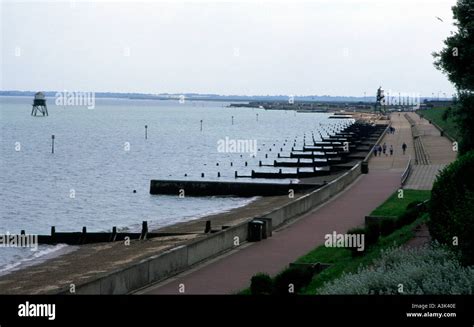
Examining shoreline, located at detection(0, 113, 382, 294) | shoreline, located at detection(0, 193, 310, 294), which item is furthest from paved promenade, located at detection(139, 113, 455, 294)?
shoreline, located at detection(0, 193, 310, 294)

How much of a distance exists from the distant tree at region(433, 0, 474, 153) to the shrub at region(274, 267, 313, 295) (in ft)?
25.6

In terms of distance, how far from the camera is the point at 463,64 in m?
24.0

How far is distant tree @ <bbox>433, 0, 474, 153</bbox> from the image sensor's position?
2353 centimetres

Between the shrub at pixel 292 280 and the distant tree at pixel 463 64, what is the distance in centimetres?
780

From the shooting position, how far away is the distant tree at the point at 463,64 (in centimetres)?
2353

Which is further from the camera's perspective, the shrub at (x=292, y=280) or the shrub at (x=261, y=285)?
the shrub at (x=292, y=280)

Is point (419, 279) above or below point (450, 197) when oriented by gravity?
below

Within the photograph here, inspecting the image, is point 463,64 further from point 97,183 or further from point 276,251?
point 97,183

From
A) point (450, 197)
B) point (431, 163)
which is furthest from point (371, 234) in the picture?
point (431, 163)

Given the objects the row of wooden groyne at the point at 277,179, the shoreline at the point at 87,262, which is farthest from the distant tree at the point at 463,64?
the row of wooden groyne at the point at 277,179

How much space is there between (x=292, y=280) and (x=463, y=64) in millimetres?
9931

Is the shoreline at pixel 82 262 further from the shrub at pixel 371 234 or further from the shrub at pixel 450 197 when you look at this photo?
the shrub at pixel 450 197
